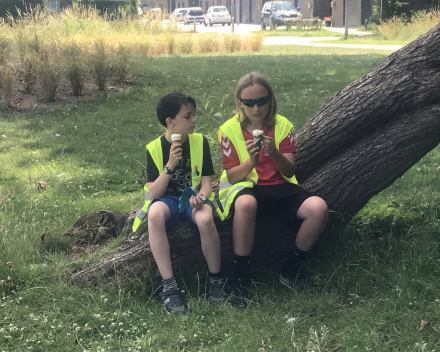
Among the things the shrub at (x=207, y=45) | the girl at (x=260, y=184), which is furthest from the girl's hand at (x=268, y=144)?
the shrub at (x=207, y=45)

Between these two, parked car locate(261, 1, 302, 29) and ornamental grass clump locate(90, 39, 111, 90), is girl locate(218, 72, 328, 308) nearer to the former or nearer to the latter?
ornamental grass clump locate(90, 39, 111, 90)

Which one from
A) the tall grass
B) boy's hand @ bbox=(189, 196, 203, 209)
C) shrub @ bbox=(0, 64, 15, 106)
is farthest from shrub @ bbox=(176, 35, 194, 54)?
boy's hand @ bbox=(189, 196, 203, 209)

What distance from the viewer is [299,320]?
3.23 meters

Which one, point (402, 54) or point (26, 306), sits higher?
point (402, 54)

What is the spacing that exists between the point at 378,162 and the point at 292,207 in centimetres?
71

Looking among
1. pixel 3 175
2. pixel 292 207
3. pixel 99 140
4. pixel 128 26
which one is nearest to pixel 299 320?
pixel 292 207

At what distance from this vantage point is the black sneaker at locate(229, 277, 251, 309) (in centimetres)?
344

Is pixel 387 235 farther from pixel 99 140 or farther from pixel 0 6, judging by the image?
pixel 0 6

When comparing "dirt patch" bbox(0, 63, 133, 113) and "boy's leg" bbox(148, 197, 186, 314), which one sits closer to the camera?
"boy's leg" bbox(148, 197, 186, 314)

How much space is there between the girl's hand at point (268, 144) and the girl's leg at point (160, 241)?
734mm

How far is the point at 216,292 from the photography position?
3.50 meters

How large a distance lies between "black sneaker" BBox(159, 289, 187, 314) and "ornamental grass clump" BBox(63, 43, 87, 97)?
7114mm

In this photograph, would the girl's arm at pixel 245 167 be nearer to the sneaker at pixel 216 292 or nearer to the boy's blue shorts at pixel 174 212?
the boy's blue shorts at pixel 174 212

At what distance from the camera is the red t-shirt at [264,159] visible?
12.0ft
